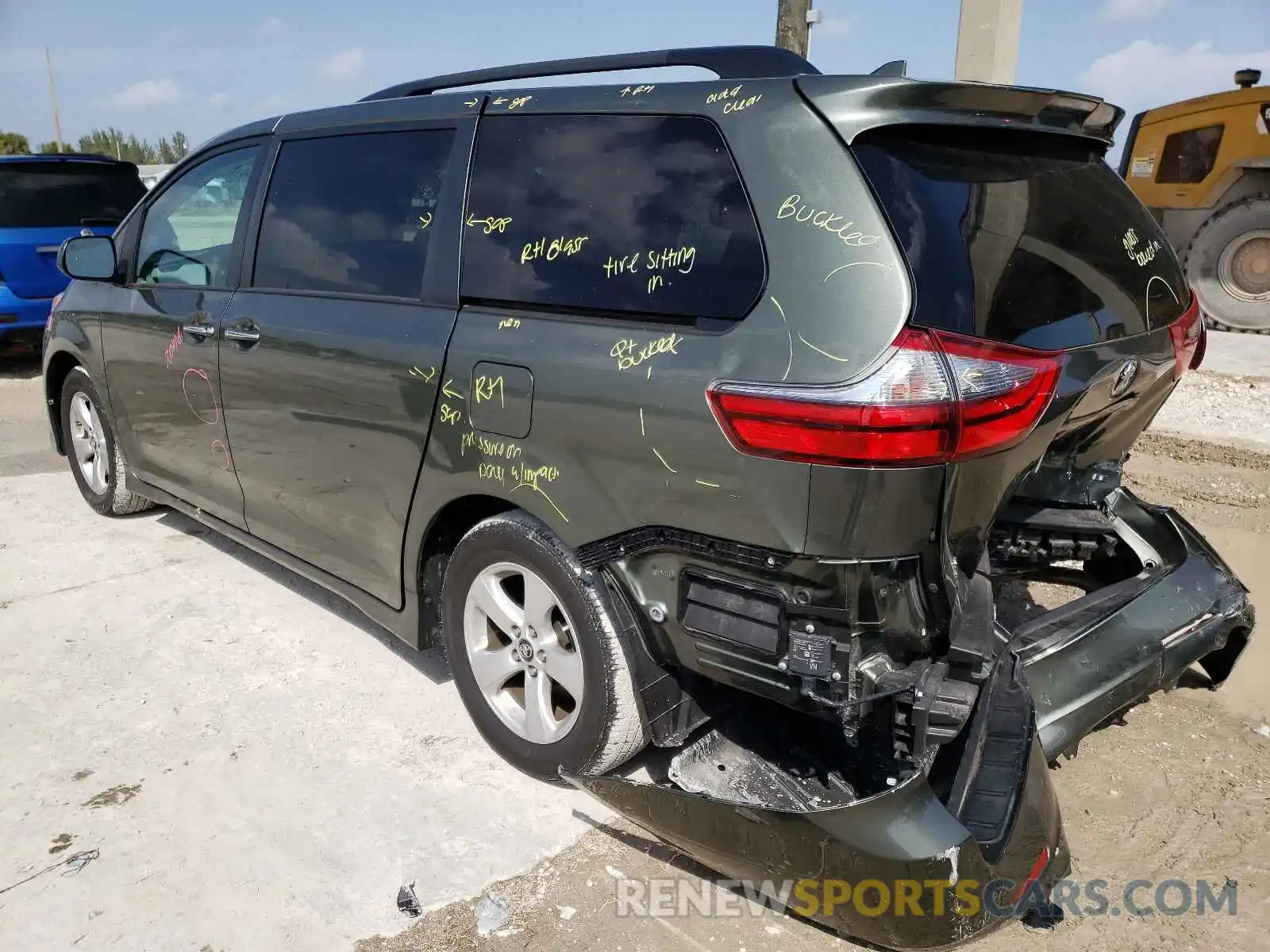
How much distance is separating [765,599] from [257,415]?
223 cm

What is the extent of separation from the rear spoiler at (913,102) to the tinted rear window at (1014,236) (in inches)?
1.4

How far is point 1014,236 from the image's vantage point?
7.28ft

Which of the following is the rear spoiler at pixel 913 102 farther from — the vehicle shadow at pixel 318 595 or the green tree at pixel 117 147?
the green tree at pixel 117 147

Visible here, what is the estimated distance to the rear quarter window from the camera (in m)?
2.24

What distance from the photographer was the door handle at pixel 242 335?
3459 millimetres

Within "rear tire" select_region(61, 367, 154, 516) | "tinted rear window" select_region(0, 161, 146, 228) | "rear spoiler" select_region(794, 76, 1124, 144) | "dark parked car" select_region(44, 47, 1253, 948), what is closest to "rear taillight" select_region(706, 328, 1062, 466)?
"dark parked car" select_region(44, 47, 1253, 948)

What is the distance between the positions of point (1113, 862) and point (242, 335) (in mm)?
3258

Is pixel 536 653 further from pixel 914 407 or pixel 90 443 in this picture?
pixel 90 443

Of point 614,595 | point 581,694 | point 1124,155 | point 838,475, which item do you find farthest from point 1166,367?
point 1124,155

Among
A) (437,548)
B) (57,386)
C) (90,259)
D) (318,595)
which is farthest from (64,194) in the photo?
(437,548)

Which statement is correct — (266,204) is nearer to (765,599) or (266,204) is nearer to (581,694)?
(581,694)

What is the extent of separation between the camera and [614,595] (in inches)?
97.3

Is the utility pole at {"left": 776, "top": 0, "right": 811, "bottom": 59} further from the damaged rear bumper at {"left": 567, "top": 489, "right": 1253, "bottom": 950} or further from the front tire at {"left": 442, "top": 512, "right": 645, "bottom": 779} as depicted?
the front tire at {"left": 442, "top": 512, "right": 645, "bottom": 779}

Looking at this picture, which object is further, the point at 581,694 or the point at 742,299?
the point at 581,694
